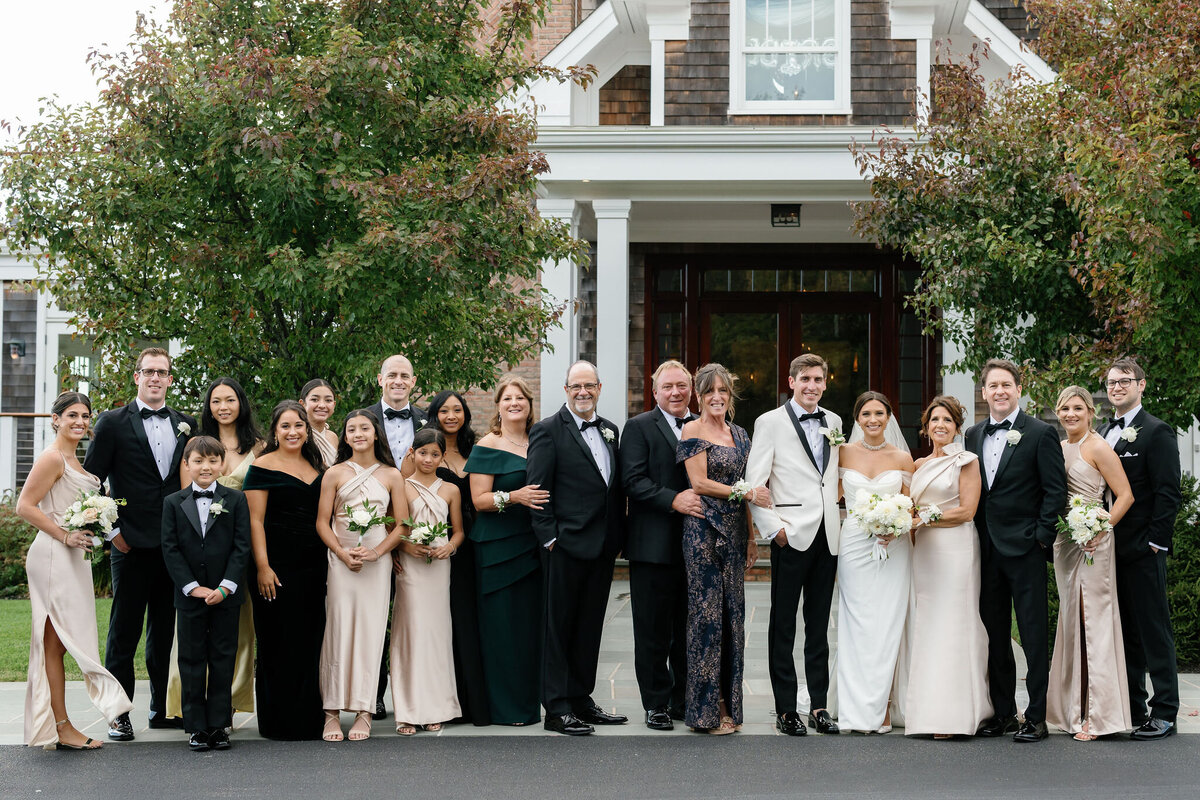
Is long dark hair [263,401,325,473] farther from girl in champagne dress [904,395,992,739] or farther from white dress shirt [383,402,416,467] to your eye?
girl in champagne dress [904,395,992,739]

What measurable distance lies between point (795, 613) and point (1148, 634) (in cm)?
208

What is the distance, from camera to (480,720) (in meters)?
7.26

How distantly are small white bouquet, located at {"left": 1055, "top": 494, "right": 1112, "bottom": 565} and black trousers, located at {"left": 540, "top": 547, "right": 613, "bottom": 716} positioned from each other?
2.66m

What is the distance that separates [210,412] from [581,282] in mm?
9668

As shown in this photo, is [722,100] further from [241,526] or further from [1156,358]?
[241,526]

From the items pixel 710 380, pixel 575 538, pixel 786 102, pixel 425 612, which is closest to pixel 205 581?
pixel 425 612

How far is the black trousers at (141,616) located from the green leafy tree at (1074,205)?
264 inches

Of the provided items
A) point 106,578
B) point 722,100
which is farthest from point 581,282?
point 106,578

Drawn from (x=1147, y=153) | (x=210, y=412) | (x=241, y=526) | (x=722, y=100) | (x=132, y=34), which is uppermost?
(x=722, y=100)

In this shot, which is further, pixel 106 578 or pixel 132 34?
pixel 106 578

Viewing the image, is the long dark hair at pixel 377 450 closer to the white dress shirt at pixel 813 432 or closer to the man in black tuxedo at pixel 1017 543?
the white dress shirt at pixel 813 432

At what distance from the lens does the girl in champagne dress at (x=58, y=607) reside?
661cm

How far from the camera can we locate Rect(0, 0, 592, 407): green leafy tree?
27.2 feet

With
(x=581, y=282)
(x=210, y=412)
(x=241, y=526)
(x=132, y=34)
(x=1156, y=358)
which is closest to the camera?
(x=241, y=526)
